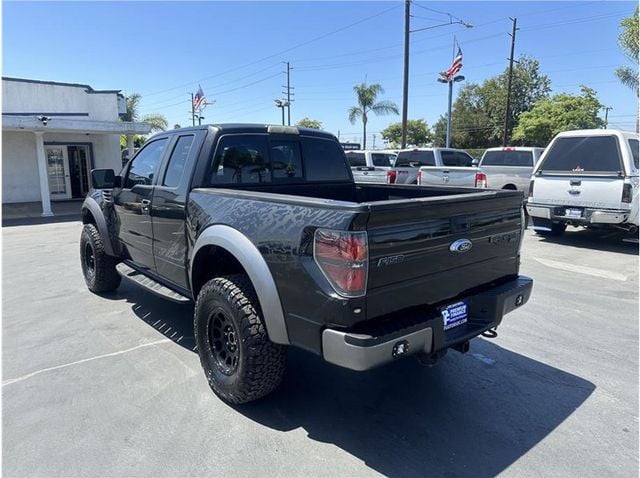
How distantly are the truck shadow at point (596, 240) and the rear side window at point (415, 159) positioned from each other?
430 centimetres

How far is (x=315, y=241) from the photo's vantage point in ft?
8.32

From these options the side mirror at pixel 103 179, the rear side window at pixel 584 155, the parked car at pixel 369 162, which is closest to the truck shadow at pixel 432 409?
the side mirror at pixel 103 179

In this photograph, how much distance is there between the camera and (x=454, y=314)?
301 centimetres

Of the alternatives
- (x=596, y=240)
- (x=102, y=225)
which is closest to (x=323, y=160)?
(x=102, y=225)

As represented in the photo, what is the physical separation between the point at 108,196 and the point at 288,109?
48543 mm

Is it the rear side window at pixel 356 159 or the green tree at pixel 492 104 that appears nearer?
the rear side window at pixel 356 159

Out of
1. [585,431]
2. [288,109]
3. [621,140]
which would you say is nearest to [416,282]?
[585,431]

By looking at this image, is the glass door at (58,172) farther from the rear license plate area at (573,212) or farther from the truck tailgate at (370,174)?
the rear license plate area at (573,212)

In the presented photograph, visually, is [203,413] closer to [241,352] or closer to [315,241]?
[241,352]

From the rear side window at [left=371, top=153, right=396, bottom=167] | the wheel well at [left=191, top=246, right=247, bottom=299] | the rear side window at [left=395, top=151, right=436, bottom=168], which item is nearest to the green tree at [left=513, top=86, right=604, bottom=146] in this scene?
the rear side window at [left=371, top=153, right=396, bottom=167]

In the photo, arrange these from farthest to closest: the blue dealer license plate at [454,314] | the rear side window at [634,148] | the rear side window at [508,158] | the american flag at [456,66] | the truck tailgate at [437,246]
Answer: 1. the american flag at [456,66]
2. the rear side window at [508,158]
3. the rear side window at [634,148]
4. the blue dealer license plate at [454,314]
5. the truck tailgate at [437,246]

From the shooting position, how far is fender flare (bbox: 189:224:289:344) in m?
2.78

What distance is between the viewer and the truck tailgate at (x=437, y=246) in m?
2.52

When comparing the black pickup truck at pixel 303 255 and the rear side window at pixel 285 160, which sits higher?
the rear side window at pixel 285 160
